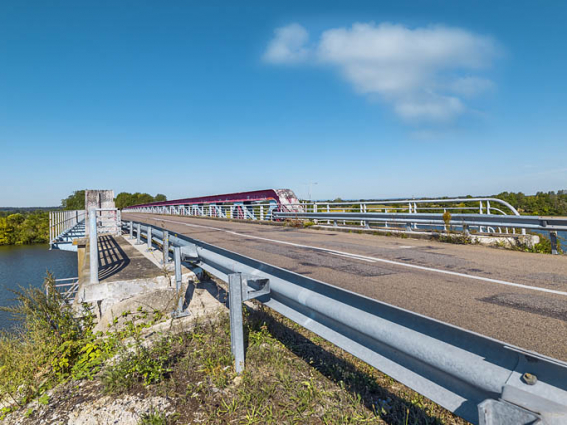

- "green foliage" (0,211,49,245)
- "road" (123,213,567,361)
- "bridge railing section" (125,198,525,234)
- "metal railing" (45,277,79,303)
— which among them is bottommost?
"green foliage" (0,211,49,245)

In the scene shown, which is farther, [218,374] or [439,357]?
[218,374]

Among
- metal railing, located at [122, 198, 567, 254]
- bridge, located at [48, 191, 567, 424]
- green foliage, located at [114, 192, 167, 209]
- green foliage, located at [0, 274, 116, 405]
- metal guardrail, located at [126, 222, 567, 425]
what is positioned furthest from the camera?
green foliage, located at [114, 192, 167, 209]

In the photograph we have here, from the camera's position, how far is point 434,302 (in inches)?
175

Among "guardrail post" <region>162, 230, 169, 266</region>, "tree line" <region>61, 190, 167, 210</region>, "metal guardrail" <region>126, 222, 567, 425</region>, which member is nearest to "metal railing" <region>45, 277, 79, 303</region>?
"guardrail post" <region>162, 230, 169, 266</region>

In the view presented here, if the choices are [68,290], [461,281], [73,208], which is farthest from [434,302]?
[73,208]

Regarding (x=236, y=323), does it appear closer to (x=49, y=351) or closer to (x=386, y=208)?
(x=49, y=351)

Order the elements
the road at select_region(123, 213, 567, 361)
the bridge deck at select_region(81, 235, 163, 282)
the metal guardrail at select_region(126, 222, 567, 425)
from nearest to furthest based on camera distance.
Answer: the metal guardrail at select_region(126, 222, 567, 425), the road at select_region(123, 213, 567, 361), the bridge deck at select_region(81, 235, 163, 282)

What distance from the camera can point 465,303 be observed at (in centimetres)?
440

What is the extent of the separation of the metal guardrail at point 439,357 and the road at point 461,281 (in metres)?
1.95

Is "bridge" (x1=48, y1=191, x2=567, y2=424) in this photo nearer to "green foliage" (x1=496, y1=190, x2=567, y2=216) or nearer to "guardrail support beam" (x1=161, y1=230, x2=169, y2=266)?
"guardrail support beam" (x1=161, y1=230, x2=169, y2=266)

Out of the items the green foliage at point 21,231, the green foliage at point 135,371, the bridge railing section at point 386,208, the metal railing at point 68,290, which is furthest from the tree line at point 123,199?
the green foliage at point 135,371

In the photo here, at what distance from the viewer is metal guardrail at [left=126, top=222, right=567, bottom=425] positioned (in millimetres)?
1259

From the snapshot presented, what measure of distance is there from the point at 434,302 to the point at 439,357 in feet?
10.0

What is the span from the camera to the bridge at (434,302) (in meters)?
1.41
